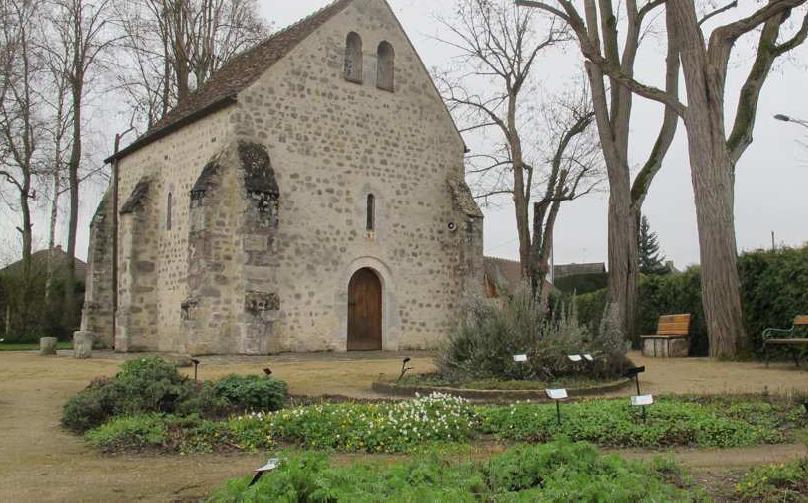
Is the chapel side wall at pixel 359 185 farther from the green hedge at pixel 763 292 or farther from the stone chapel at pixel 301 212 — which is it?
A: the green hedge at pixel 763 292

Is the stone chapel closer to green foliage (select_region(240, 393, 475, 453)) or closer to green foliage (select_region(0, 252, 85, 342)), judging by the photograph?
green foliage (select_region(0, 252, 85, 342))

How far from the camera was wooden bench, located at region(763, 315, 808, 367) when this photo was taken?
14.1 m

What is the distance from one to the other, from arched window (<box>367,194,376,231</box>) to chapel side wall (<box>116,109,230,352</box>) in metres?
4.69

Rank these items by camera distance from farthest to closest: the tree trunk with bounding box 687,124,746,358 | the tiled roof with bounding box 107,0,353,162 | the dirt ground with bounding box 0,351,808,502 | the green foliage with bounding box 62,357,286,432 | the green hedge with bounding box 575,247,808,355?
1. the tiled roof with bounding box 107,0,353,162
2. the tree trunk with bounding box 687,124,746,358
3. the green hedge with bounding box 575,247,808,355
4. the green foliage with bounding box 62,357,286,432
5. the dirt ground with bounding box 0,351,808,502

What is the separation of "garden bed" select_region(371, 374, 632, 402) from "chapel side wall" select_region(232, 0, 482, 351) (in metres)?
9.91

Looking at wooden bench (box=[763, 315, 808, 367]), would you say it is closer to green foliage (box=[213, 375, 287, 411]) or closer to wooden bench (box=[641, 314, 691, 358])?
wooden bench (box=[641, 314, 691, 358])

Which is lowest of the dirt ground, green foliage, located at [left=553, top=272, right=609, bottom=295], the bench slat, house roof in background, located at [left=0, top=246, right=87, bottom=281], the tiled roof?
the dirt ground

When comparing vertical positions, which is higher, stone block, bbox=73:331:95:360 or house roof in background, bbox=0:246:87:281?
house roof in background, bbox=0:246:87:281

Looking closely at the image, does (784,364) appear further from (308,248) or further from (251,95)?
(251,95)

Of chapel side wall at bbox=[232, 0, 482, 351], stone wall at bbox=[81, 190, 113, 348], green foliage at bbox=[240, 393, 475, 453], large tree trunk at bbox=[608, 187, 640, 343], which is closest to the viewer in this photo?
green foliage at bbox=[240, 393, 475, 453]

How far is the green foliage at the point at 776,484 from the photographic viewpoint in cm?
481

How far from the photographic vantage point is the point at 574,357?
1062 centimetres

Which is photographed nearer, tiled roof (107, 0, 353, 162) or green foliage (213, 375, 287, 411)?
green foliage (213, 375, 287, 411)

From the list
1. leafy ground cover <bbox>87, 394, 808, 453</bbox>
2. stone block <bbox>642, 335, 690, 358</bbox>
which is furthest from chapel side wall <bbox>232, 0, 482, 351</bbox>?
leafy ground cover <bbox>87, 394, 808, 453</bbox>
